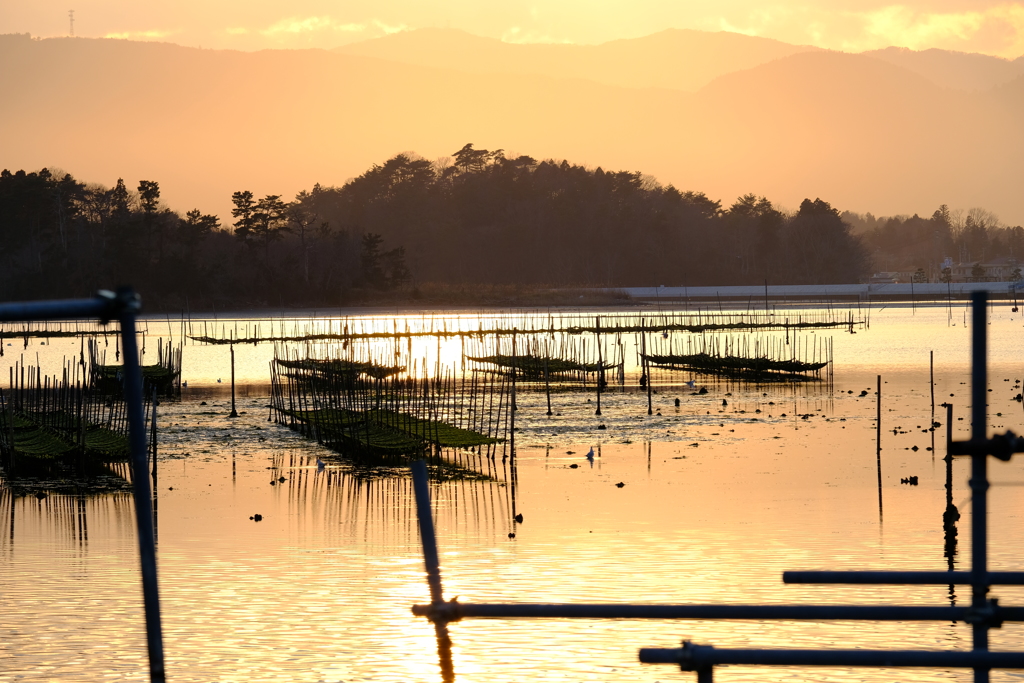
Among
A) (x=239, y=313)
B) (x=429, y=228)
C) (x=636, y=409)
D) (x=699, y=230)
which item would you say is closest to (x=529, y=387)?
(x=636, y=409)

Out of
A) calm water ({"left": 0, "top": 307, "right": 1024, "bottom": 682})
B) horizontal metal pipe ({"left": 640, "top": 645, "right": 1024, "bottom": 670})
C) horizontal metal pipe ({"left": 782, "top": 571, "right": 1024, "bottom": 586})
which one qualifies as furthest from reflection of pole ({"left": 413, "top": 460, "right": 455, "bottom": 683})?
calm water ({"left": 0, "top": 307, "right": 1024, "bottom": 682})

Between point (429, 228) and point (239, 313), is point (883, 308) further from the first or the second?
point (239, 313)

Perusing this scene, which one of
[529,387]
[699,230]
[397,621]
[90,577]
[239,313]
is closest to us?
[397,621]

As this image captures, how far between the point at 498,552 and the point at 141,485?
468 inches

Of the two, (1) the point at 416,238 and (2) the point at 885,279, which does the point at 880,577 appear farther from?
(2) the point at 885,279

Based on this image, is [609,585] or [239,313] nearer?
[609,585]

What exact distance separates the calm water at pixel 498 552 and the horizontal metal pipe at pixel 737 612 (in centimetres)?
428

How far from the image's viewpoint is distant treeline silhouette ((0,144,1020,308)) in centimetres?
9925

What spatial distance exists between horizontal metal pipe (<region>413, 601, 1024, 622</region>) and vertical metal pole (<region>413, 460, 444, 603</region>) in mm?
552

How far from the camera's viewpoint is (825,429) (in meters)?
28.3

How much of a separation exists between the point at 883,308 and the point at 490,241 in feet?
144

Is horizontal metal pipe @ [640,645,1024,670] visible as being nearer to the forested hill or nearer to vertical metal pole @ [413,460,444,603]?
vertical metal pole @ [413,460,444,603]

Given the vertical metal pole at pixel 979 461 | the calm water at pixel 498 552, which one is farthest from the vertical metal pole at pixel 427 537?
the calm water at pixel 498 552

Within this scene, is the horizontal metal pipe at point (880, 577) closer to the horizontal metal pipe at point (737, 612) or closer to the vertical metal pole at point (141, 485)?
the horizontal metal pipe at point (737, 612)
